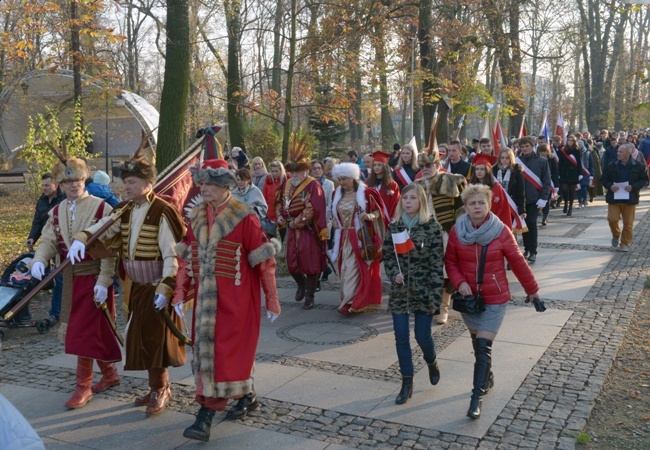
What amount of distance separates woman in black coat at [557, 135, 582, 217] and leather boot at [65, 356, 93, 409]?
13.7m

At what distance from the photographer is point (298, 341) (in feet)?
22.8

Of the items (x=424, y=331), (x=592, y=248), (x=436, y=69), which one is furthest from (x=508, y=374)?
(x=436, y=69)

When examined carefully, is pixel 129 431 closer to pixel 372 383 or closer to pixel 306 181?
pixel 372 383

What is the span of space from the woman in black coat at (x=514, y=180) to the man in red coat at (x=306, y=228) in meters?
3.11

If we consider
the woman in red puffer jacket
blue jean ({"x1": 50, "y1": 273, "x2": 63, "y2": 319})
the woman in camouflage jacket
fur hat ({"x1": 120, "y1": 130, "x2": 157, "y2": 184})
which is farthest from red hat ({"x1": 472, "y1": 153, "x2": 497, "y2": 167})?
blue jean ({"x1": 50, "y1": 273, "x2": 63, "y2": 319})

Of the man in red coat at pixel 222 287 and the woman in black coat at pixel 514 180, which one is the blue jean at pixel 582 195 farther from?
the man in red coat at pixel 222 287

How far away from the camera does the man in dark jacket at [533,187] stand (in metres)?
10.8

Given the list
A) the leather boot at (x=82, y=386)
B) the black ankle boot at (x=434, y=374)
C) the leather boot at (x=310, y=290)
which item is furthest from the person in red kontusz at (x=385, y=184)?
the leather boot at (x=82, y=386)

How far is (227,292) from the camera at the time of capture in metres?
4.65

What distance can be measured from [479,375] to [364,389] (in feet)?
3.41

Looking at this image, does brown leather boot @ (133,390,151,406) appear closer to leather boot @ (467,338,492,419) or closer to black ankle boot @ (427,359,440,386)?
black ankle boot @ (427,359,440,386)

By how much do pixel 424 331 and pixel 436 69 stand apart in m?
13.7

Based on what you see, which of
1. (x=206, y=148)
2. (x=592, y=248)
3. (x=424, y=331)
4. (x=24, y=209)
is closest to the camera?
(x=424, y=331)

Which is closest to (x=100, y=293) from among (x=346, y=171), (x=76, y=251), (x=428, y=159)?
(x=76, y=251)
